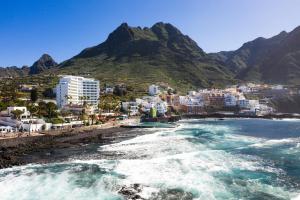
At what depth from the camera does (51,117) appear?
4124 inches

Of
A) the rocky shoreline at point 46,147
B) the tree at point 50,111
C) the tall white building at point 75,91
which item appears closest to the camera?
the rocky shoreline at point 46,147

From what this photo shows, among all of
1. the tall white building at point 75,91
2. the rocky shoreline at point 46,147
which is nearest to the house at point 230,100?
the tall white building at point 75,91

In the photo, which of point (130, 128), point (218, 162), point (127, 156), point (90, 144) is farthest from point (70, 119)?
point (218, 162)

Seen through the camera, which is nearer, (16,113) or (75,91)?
(16,113)

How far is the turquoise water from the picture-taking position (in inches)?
1501

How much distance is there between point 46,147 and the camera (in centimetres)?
6956

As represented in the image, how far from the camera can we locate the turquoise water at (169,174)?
38.1 metres

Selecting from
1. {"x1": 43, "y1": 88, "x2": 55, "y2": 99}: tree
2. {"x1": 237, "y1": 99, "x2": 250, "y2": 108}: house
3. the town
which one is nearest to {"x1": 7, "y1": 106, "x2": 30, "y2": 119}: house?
the town

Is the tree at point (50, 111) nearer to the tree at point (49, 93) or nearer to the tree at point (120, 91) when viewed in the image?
the tree at point (49, 93)

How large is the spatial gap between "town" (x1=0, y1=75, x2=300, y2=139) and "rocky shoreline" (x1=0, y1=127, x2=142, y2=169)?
264 inches

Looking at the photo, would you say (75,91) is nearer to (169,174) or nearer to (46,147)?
(46,147)

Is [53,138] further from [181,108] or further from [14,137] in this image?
[181,108]

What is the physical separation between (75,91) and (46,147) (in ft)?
273

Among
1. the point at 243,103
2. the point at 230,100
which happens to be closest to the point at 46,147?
the point at 243,103
